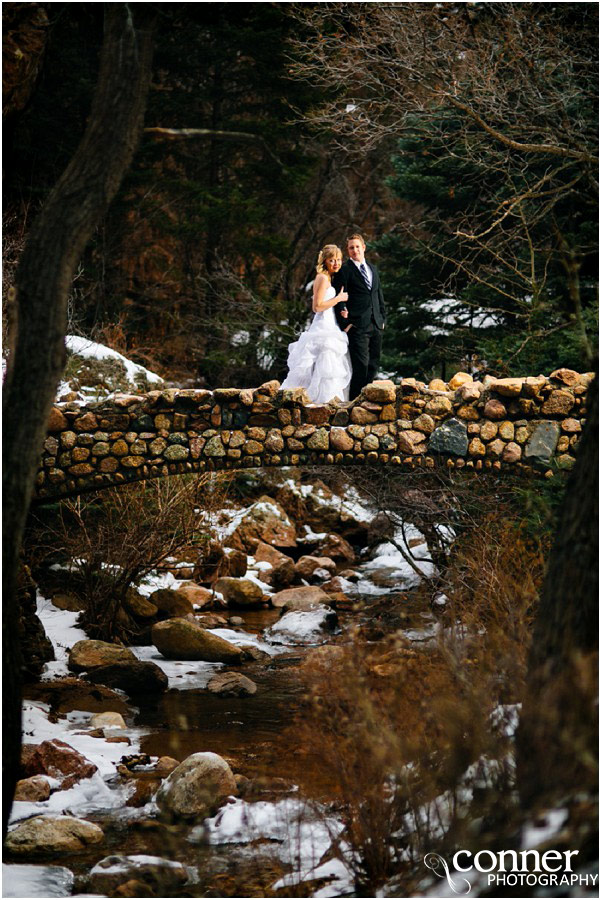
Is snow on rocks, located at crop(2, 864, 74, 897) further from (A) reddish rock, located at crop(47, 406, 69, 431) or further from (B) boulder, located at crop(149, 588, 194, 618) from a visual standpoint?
(B) boulder, located at crop(149, 588, 194, 618)

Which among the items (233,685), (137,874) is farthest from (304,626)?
(137,874)

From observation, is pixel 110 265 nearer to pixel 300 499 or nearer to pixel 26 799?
pixel 300 499

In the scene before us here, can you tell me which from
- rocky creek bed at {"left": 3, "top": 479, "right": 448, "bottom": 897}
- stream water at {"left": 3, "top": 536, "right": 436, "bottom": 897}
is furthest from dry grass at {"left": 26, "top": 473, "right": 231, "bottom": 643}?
stream water at {"left": 3, "top": 536, "right": 436, "bottom": 897}

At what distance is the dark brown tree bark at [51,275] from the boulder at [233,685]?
503 centimetres

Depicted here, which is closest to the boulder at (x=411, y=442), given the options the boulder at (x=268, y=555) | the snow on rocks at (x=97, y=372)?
the snow on rocks at (x=97, y=372)

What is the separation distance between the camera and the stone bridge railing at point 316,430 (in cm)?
893

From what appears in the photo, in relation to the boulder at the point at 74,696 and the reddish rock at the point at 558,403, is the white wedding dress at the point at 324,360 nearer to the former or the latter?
the reddish rock at the point at 558,403

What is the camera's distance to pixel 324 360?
9.88 meters

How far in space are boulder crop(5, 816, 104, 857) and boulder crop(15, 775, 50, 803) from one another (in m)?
0.45

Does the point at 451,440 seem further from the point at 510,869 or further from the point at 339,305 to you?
the point at 510,869

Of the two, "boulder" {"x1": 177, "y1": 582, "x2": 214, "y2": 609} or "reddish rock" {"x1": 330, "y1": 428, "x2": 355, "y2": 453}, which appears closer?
"reddish rock" {"x1": 330, "y1": 428, "x2": 355, "y2": 453}

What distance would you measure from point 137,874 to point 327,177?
17.3 m

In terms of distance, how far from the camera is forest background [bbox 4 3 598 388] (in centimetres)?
1112

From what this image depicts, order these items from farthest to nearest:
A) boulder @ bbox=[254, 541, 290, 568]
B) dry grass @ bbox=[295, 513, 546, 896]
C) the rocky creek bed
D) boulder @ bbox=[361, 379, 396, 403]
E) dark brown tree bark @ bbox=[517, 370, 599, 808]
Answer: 1. boulder @ bbox=[254, 541, 290, 568]
2. boulder @ bbox=[361, 379, 396, 403]
3. the rocky creek bed
4. dry grass @ bbox=[295, 513, 546, 896]
5. dark brown tree bark @ bbox=[517, 370, 599, 808]
